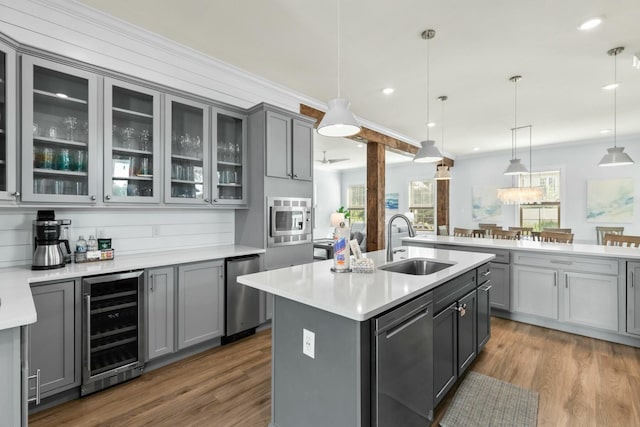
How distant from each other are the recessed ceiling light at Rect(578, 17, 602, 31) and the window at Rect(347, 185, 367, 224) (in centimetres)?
866

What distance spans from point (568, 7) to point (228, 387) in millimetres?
3947

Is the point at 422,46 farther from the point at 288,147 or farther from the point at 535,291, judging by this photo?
the point at 535,291

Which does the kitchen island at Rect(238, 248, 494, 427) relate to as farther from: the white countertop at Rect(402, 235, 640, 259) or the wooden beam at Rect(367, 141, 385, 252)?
the wooden beam at Rect(367, 141, 385, 252)

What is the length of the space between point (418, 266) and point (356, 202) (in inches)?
351

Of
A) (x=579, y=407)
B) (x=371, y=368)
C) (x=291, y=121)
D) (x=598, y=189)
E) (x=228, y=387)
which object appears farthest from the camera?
(x=598, y=189)

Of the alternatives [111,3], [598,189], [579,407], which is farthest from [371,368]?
[598,189]

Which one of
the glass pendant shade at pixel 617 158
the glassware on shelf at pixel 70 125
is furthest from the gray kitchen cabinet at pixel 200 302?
the glass pendant shade at pixel 617 158

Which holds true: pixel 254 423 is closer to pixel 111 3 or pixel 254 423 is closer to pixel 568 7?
pixel 111 3

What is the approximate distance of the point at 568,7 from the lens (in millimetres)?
2400

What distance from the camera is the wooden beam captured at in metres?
5.64

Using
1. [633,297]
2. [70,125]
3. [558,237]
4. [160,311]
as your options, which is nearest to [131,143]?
[70,125]

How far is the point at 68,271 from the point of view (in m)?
2.14

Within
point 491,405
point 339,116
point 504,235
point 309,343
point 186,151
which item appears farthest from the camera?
point 504,235

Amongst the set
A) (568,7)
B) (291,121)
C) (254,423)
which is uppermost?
(568,7)
